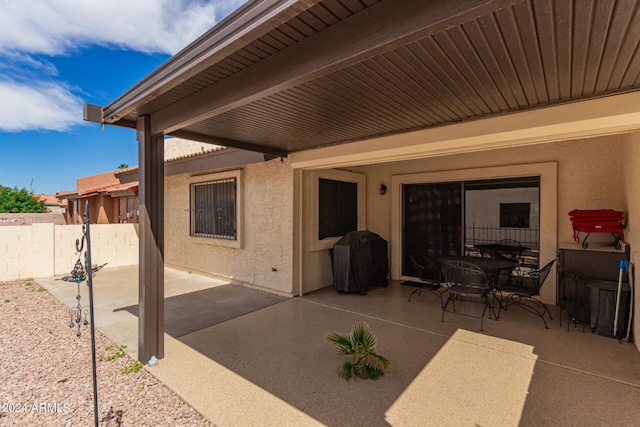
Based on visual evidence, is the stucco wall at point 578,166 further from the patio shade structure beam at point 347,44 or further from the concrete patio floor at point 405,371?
the patio shade structure beam at point 347,44

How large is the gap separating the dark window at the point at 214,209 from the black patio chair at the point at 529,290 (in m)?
6.06

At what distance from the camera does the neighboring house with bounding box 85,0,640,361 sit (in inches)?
79.4

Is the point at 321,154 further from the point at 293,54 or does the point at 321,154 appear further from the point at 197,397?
the point at 197,397

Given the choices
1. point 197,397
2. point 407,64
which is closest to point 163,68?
point 407,64

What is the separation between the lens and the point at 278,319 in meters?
5.22

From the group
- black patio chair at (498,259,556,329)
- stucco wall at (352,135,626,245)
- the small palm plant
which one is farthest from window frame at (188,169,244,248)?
black patio chair at (498,259,556,329)

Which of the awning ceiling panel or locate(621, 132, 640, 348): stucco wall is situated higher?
the awning ceiling panel

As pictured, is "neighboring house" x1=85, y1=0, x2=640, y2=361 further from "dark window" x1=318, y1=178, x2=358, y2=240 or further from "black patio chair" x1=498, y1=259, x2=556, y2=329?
"black patio chair" x1=498, y1=259, x2=556, y2=329

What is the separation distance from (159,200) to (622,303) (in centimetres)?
624

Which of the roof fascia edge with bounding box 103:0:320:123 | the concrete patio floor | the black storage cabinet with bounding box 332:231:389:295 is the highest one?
the roof fascia edge with bounding box 103:0:320:123

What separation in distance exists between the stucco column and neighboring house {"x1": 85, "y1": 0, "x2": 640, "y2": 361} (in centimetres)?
2

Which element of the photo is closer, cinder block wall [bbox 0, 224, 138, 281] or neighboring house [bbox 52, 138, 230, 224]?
cinder block wall [bbox 0, 224, 138, 281]

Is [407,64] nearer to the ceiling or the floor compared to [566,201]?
nearer to the ceiling

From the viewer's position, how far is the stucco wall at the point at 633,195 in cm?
382
